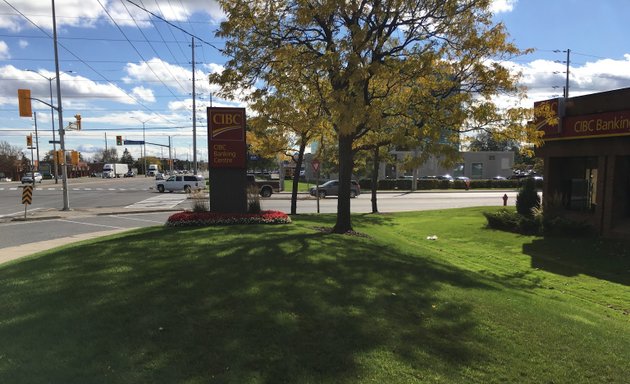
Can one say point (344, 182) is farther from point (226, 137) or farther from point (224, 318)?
point (224, 318)

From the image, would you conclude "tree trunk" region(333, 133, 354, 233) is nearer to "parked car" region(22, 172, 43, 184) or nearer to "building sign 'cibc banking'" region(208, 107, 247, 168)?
"building sign 'cibc banking'" region(208, 107, 247, 168)

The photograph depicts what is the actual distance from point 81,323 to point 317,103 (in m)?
9.01

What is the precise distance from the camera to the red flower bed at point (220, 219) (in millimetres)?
12828

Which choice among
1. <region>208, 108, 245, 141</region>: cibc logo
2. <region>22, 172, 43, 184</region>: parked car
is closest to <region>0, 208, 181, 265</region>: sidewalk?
<region>208, 108, 245, 141</region>: cibc logo

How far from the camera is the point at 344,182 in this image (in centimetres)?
1278

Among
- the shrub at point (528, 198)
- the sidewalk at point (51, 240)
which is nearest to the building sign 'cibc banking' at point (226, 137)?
the sidewalk at point (51, 240)

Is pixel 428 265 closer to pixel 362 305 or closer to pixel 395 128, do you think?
pixel 362 305

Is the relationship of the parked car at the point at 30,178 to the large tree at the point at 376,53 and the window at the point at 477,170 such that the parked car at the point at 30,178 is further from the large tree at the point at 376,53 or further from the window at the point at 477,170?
the window at the point at 477,170

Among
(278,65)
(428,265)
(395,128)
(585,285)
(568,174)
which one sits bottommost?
(585,285)

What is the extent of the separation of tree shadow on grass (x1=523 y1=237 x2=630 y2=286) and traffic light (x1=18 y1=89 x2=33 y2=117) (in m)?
24.1

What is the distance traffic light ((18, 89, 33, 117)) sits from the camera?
23672 millimetres

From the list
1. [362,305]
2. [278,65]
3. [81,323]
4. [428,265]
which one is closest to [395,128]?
[278,65]

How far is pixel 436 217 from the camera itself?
67.9ft

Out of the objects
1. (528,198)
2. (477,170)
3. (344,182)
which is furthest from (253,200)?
(477,170)
